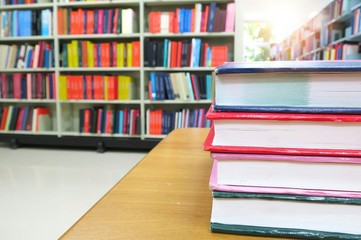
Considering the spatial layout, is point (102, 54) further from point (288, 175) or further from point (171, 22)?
point (288, 175)

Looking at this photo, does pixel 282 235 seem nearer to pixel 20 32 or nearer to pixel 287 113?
pixel 287 113

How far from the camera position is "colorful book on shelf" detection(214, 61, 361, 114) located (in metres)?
0.31

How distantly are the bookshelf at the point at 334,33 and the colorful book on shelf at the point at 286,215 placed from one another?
329 cm

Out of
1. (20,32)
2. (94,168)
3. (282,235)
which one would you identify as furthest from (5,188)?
(282,235)

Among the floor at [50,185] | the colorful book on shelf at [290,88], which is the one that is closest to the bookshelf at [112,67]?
the floor at [50,185]

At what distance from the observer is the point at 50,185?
2125mm

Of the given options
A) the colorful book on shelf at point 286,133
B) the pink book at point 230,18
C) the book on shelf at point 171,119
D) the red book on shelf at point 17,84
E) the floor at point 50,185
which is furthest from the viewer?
the red book on shelf at point 17,84

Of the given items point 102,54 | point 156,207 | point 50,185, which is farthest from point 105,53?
point 156,207

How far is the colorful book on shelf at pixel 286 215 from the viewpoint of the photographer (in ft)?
1.04

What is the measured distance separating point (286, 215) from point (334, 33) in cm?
430

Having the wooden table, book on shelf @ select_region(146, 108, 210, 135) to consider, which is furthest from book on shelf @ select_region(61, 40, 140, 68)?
the wooden table

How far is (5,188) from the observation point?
208 cm

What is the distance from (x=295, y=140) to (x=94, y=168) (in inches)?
94.4

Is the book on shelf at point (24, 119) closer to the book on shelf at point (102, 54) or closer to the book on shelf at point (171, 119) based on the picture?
the book on shelf at point (102, 54)
